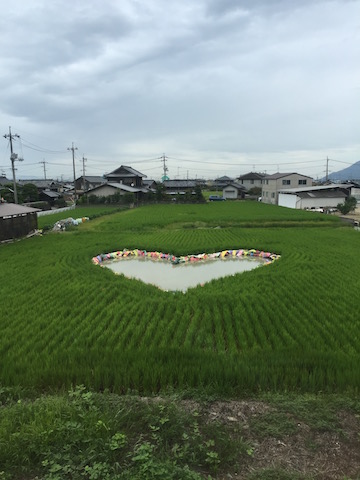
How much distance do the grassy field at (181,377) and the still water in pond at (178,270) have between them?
1352 mm

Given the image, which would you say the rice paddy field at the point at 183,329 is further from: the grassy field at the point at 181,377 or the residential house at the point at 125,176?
the residential house at the point at 125,176

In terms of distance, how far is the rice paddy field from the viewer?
547 cm

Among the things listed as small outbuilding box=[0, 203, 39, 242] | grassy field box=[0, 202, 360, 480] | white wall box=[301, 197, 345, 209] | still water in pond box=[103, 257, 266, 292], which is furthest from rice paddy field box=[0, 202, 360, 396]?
white wall box=[301, 197, 345, 209]

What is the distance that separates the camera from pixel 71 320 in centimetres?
820

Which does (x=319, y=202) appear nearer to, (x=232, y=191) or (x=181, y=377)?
(x=232, y=191)

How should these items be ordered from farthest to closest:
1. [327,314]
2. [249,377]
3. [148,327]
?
1. [327,314]
2. [148,327]
3. [249,377]

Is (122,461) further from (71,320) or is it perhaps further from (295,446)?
(71,320)

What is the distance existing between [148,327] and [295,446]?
4536 millimetres

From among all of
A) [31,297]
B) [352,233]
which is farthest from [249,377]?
[352,233]

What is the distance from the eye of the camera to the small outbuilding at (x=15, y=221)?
19.3 meters

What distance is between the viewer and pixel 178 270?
1421 cm

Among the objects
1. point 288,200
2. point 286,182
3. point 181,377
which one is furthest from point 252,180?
point 181,377

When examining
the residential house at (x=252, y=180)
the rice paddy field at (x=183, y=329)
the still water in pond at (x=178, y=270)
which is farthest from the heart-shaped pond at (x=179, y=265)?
the residential house at (x=252, y=180)

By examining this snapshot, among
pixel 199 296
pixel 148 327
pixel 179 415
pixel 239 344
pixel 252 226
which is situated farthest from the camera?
pixel 252 226
